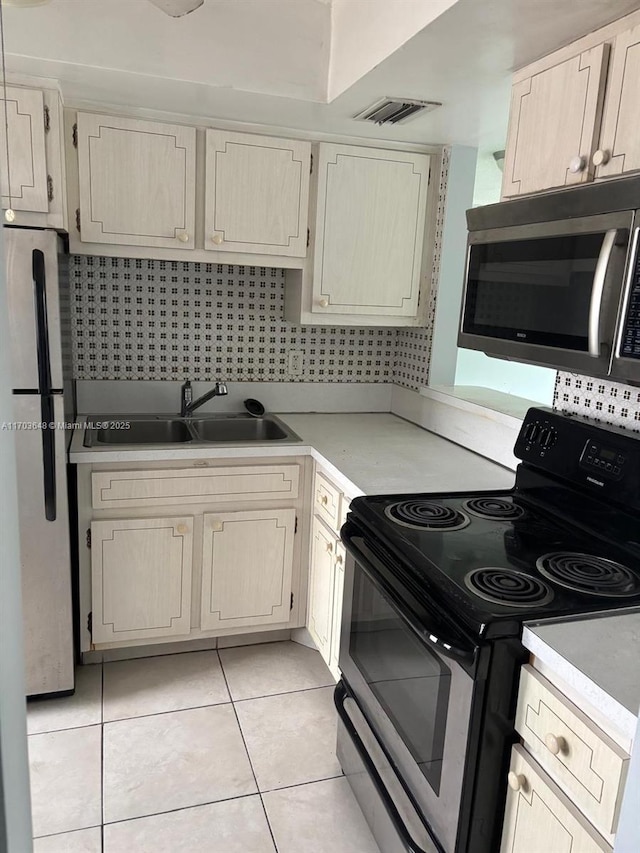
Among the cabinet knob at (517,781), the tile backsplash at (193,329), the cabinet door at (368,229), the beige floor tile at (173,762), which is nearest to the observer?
the cabinet knob at (517,781)

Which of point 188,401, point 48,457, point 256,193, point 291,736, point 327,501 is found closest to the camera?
point 48,457

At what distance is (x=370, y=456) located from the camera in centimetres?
237

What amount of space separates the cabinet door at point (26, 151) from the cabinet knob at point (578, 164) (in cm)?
155

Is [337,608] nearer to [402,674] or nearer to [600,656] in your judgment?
[402,674]

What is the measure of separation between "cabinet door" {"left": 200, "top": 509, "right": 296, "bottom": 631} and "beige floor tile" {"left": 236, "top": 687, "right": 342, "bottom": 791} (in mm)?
335

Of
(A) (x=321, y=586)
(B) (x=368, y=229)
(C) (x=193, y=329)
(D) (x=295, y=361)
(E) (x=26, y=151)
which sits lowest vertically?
(A) (x=321, y=586)

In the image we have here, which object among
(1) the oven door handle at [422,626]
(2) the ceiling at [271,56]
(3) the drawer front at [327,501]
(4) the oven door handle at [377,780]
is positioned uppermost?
(2) the ceiling at [271,56]

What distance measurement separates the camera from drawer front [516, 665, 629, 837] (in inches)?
39.6

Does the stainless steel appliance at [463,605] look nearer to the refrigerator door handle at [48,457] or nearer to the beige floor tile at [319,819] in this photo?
the beige floor tile at [319,819]

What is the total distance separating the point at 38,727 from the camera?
2.18 metres

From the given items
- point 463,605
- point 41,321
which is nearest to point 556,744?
point 463,605

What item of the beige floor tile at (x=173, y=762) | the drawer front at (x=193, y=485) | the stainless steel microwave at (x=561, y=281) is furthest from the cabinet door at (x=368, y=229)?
the beige floor tile at (x=173, y=762)

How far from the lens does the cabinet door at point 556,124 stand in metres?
1.49

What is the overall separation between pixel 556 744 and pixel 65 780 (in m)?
1.55
